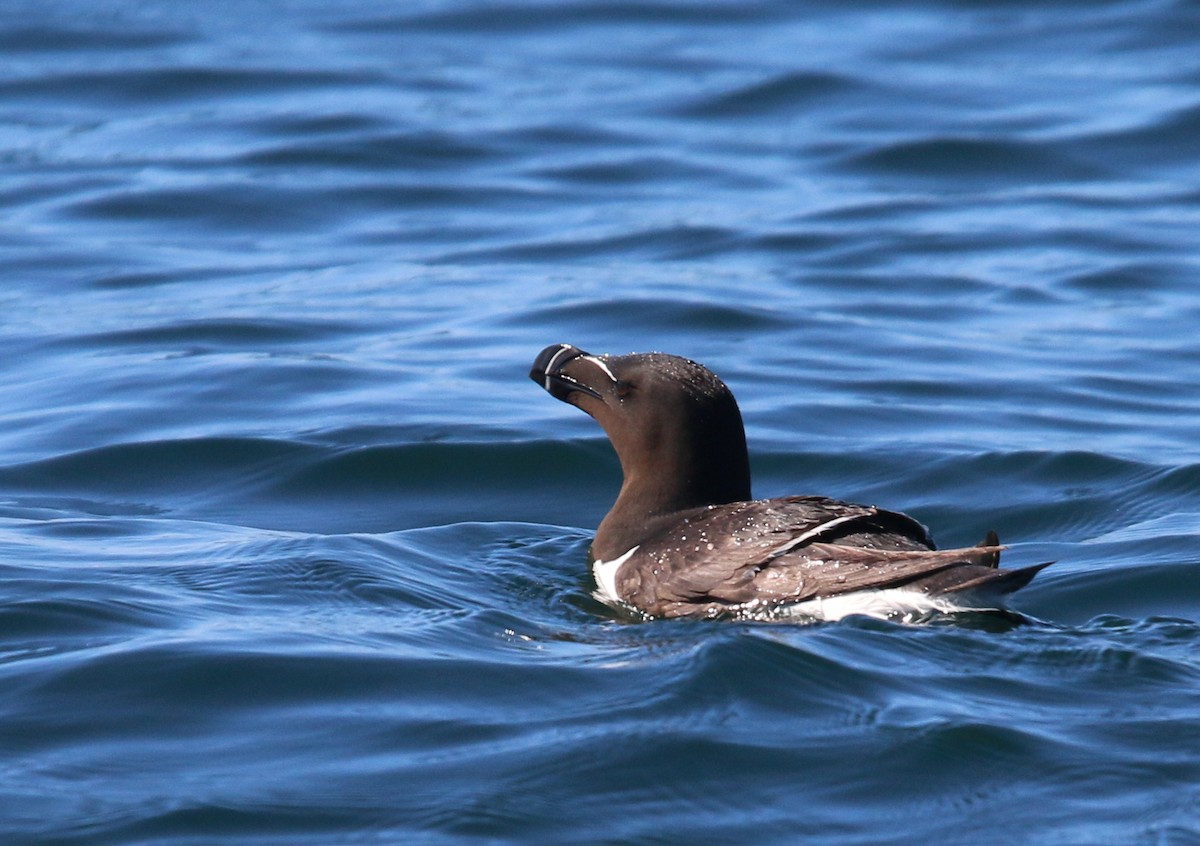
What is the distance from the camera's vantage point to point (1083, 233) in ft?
51.4

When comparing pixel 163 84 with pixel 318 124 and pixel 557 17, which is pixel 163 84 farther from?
pixel 557 17

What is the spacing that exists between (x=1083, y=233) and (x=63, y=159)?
9.68m

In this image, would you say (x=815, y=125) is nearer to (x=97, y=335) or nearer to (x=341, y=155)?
(x=341, y=155)

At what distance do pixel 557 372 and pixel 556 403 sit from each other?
314 centimetres

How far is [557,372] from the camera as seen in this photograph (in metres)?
7.79

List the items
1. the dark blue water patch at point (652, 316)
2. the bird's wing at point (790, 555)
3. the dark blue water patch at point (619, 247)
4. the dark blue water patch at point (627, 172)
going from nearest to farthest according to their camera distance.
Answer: the bird's wing at point (790, 555) < the dark blue water patch at point (652, 316) < the dark blue water patch at point (619, 247) < the dark blue water patch at point (627, 172)

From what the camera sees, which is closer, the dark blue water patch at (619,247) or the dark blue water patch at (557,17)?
the dark blue water patch at (619,247)

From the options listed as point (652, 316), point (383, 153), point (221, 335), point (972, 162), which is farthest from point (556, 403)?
point (972, 162)

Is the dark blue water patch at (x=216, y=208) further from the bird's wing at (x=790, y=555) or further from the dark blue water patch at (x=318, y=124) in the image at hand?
the bird's wing at (x=790, y=555)

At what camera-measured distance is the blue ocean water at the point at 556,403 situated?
209 inches

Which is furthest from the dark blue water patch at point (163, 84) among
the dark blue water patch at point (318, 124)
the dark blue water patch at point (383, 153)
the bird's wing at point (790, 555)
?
the bird's wing at point (790, 555)

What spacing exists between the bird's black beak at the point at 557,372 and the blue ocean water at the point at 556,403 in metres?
0.75

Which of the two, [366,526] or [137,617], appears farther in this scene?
[366,526]

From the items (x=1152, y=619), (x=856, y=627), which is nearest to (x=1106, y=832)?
(x=856, y=627)
